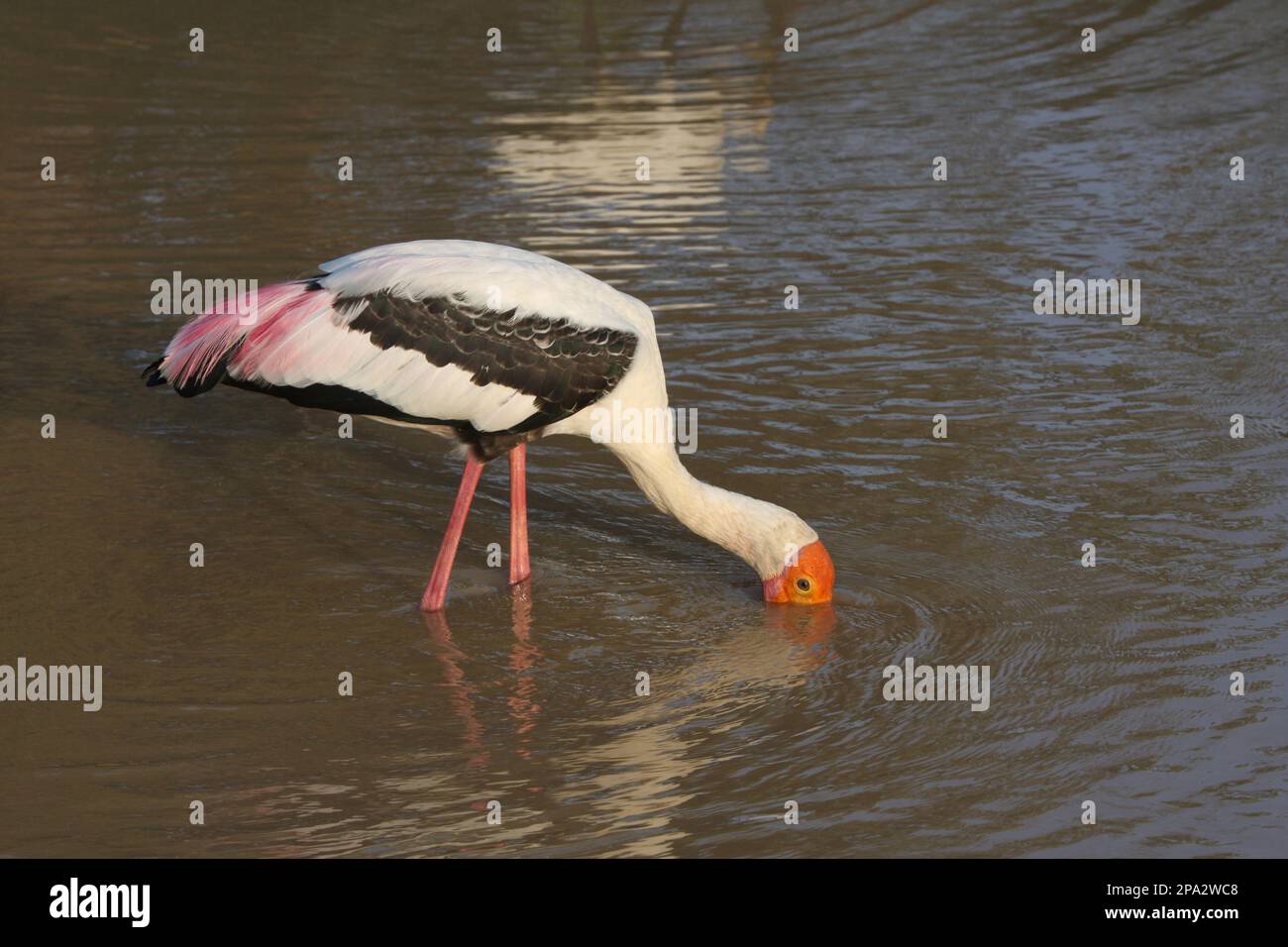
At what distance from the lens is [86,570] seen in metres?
6.52

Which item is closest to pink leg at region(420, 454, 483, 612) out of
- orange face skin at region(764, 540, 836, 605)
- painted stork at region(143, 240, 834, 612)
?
painted stork at region(143, 240, 834, 612)

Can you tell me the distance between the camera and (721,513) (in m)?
6.29

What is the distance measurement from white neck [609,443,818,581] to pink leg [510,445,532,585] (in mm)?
384

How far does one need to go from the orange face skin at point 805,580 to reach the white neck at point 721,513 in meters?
0.03

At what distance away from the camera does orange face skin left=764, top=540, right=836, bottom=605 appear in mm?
6211

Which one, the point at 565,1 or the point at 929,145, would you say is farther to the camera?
the point at 565,1

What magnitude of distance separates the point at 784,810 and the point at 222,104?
34.8 ft

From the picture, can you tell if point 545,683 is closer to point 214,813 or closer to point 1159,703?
point 214,813

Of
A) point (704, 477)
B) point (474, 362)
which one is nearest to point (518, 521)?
point (474, 362)

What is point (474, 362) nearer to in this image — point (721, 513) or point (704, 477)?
point (721, 513)

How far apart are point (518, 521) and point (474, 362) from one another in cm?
70

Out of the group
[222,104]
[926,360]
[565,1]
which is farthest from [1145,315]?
[565,1]

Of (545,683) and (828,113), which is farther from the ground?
(828,113)

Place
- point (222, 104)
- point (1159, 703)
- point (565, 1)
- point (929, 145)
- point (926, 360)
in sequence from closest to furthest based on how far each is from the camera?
point (1159, 703), point (926, 360), point (929, 145), point (222, 104), point (565, 1)
